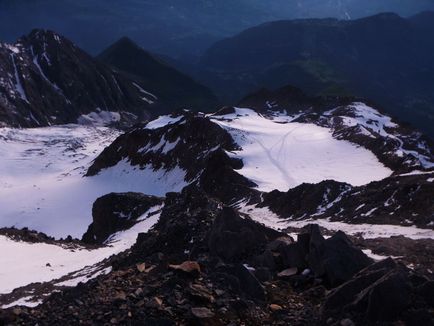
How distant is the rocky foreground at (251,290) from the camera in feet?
31.1

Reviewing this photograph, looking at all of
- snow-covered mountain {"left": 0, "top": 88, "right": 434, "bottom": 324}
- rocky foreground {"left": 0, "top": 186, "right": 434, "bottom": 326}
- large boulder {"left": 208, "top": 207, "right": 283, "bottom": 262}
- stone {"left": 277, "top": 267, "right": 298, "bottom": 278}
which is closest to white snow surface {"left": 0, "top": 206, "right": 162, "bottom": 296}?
snow-covered mountain {"left": 0, "top": 88, "right": 434, "bottom": 324}

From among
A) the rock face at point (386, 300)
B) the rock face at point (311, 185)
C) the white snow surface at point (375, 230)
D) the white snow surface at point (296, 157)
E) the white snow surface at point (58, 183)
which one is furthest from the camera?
the white snow surface at point (58, 183)

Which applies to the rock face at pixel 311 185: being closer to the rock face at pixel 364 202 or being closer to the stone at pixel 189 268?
the rock face at pixel 364 202

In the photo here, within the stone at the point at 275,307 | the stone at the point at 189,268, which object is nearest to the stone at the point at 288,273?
the stone at the point at 275,307

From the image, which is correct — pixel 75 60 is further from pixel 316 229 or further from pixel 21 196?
A: pixel 316 229

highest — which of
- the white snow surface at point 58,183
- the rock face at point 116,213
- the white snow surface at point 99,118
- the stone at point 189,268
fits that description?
the stone at point 189,268

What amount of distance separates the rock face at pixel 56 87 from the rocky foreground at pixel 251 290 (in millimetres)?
137433

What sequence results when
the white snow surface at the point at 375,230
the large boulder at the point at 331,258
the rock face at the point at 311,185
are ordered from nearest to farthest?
the large boulder at the point at 331,258
the white snow surface at the point at 375,230
the rock face at the point at 311,185

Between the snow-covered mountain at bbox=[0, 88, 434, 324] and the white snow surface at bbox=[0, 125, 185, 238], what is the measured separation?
0.31 metres

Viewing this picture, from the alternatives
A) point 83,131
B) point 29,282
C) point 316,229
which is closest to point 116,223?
point 29,282

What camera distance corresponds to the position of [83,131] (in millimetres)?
124625

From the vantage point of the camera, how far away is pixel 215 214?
1706 cm

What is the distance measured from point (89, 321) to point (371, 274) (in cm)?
519

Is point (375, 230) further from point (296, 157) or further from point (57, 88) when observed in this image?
point (57, 88)
